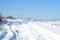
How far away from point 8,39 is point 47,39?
315 cm

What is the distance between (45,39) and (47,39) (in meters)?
0.16

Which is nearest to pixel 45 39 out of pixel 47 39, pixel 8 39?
pixel 47 39

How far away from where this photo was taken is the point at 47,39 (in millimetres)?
11258

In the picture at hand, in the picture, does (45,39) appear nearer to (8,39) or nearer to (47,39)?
(47,39)

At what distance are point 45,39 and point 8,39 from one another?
300cm

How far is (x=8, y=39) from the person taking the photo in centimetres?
1059

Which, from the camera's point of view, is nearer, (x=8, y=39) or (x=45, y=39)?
(x=8, y=39)

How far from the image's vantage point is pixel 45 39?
37.0 ft
